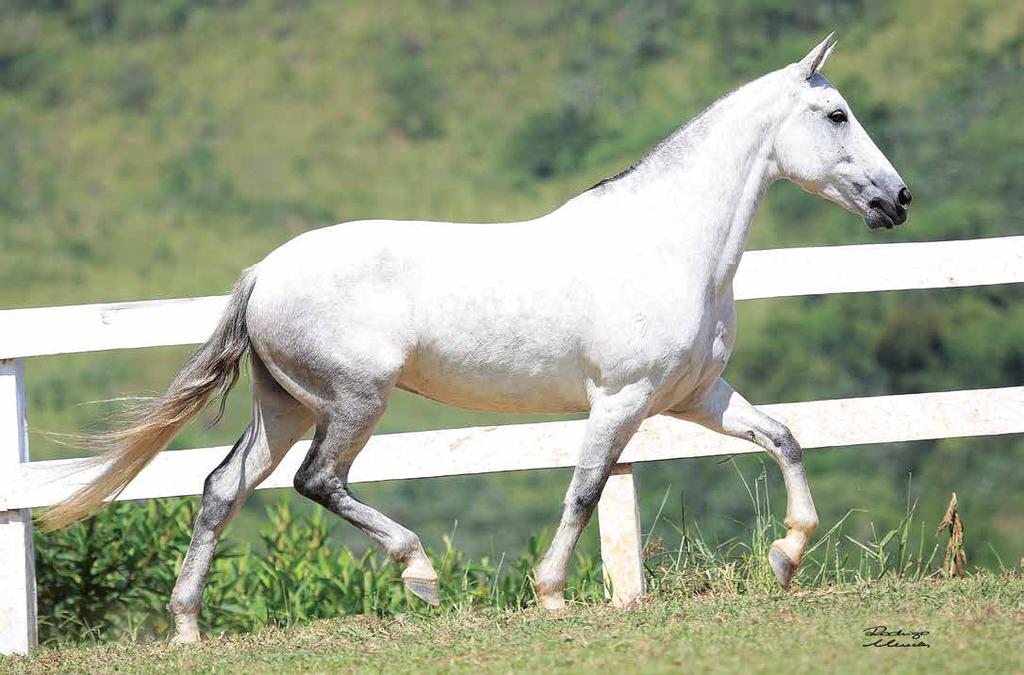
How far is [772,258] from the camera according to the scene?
561cm

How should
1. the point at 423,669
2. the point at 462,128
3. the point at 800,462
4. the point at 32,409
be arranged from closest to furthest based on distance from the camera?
the point at 423,669
the point at 800,462
the point at 32,409
the point at 462,128

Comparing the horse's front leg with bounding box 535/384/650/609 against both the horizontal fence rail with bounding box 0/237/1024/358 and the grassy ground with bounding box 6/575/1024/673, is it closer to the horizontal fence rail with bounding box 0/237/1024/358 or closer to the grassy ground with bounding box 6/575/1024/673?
the grassy ground with bounding box 6/575/1024/673

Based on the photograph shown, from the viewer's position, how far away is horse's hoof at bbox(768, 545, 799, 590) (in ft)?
16.4

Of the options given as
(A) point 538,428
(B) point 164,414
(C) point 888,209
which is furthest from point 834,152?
(B) point 164,414

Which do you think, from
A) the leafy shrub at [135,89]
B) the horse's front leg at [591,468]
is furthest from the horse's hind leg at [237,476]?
the leafy shrub at [135,89]

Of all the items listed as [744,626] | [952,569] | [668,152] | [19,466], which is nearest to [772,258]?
[668,152]

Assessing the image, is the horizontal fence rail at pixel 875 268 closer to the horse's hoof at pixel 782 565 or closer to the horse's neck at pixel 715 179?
the horse's neck at pixel 715 179

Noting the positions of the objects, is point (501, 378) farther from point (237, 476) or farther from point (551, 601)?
point (237, 476)

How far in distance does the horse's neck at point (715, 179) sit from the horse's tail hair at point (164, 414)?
1408 mm

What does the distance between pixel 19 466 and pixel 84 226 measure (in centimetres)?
2780

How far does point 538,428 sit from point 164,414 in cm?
143

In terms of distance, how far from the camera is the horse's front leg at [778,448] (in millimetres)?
4996

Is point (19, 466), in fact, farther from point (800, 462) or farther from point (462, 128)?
point (462, 128)
